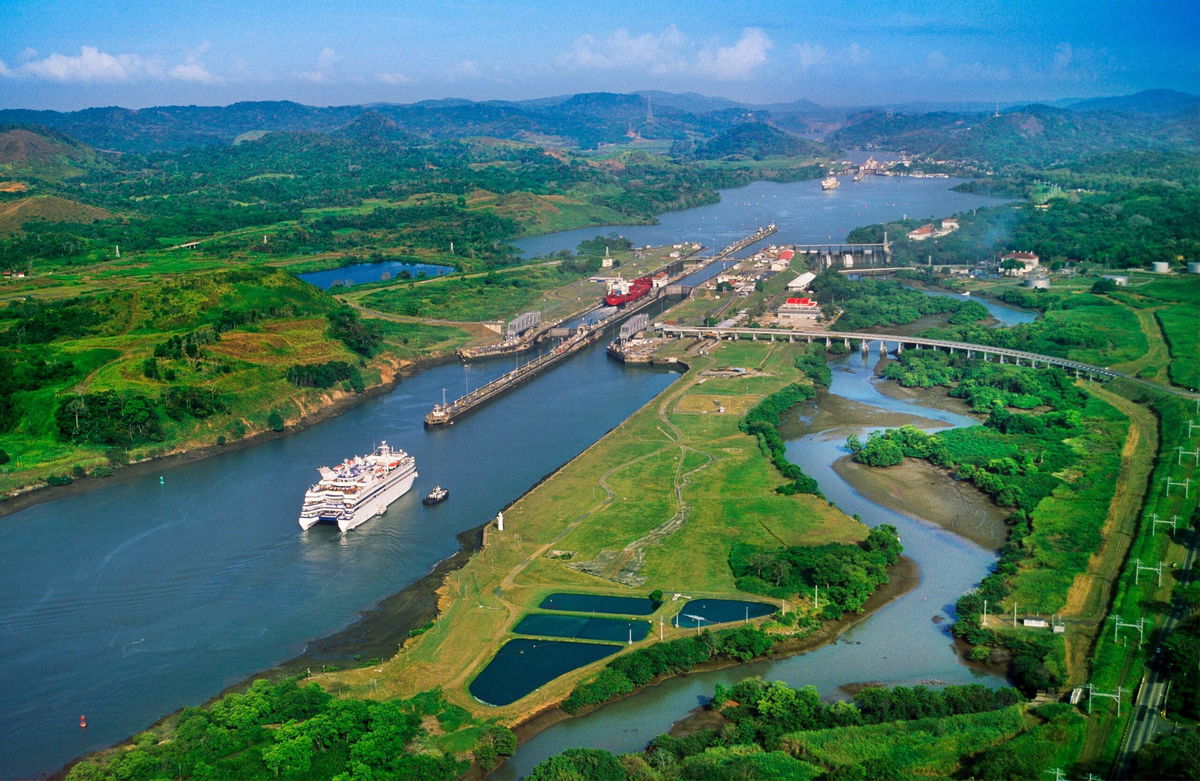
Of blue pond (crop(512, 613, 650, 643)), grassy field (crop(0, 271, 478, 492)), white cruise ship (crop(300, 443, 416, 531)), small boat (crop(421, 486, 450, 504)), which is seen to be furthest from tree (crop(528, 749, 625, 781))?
grassy field (crop(0, 271, 478, 492))

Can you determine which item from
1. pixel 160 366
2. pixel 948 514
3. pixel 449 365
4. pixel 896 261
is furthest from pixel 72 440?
pixel 896 261

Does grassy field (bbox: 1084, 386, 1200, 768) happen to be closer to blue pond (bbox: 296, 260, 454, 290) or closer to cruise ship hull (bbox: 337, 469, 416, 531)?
cruise ship hull (bbox: 337, 469, 416, 531)

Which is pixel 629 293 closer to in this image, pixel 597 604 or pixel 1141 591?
pixel 597 604

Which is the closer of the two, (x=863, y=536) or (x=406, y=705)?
(x=406, y=705)

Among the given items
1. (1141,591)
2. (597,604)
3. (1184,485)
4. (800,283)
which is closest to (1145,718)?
(1141,591)

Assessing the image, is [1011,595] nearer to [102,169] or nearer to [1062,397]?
[1062,397]
